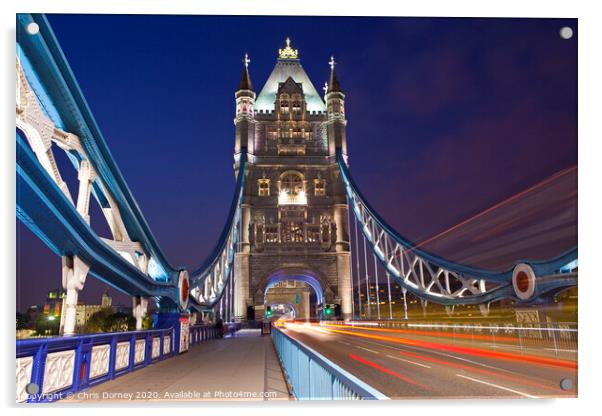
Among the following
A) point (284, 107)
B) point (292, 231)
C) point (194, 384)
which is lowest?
point (194, 384)

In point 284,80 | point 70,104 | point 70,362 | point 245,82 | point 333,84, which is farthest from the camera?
point 284,80

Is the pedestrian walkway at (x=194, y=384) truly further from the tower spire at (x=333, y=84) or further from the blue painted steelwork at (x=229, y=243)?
the tower spire at (x=333, y=84)

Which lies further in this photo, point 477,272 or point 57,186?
point 477,272

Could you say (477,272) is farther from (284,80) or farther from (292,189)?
(284,80)

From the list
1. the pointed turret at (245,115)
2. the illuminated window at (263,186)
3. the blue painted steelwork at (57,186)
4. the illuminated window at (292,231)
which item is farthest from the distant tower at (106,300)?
the pointed turret at (245,115)

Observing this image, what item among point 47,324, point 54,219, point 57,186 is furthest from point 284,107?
Result: point 57,186

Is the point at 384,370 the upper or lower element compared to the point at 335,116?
lower
